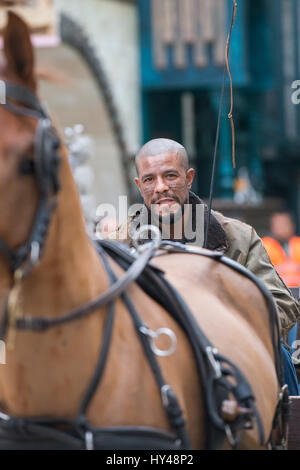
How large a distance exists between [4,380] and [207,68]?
1501cm

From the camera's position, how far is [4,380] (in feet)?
8.15

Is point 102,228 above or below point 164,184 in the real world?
below

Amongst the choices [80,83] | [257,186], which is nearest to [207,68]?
[80,83]

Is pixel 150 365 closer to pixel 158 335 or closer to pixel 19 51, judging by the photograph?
pixel 158 335

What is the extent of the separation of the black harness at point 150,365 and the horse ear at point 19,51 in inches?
1.7

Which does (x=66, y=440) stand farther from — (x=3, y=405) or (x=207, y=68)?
(x=207, y=68)

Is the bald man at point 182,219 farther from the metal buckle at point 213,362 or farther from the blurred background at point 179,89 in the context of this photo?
the blurred background at point 179,89

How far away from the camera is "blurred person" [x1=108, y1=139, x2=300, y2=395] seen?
4059 mm

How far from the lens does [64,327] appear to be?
7.84 ft

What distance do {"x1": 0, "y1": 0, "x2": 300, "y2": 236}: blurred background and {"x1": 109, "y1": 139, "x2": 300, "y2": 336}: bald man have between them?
22.2 feet

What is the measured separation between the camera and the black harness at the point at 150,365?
2.24 meters

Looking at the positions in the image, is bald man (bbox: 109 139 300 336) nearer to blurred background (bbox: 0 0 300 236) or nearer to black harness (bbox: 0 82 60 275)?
black harness (bbox: 0 82 60 275)

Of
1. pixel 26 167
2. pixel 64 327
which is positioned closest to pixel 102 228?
pixel 64 327

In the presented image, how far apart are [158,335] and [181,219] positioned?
152 centimetres
